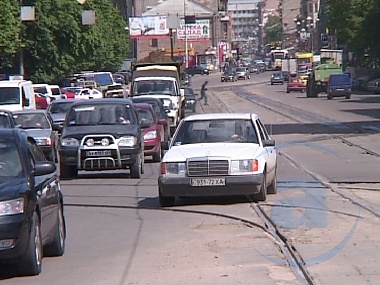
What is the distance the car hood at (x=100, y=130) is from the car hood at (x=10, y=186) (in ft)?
38.6

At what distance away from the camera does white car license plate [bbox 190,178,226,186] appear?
1620cm

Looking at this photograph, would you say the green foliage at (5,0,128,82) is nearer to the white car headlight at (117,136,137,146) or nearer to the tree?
the tree

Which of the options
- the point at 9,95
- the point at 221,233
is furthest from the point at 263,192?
the point at 9,95

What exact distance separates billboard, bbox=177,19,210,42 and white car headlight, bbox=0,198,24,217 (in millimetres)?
129091

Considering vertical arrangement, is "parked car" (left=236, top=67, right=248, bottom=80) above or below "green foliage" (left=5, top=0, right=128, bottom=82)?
below

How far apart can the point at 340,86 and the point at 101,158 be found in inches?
2090

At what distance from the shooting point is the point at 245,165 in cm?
1630

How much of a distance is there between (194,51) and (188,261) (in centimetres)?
14248

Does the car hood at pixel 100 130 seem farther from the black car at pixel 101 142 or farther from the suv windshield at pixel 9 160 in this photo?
the suv windshield at pixel 9 160

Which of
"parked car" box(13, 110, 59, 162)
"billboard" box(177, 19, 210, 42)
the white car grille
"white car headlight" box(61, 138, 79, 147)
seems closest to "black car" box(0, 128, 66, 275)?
the white car grille

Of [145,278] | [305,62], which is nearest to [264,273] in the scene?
[145,278]

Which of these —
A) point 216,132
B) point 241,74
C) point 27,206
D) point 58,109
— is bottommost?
point 241,74

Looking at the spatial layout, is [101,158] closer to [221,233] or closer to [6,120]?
[6,120]

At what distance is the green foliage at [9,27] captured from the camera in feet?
188
